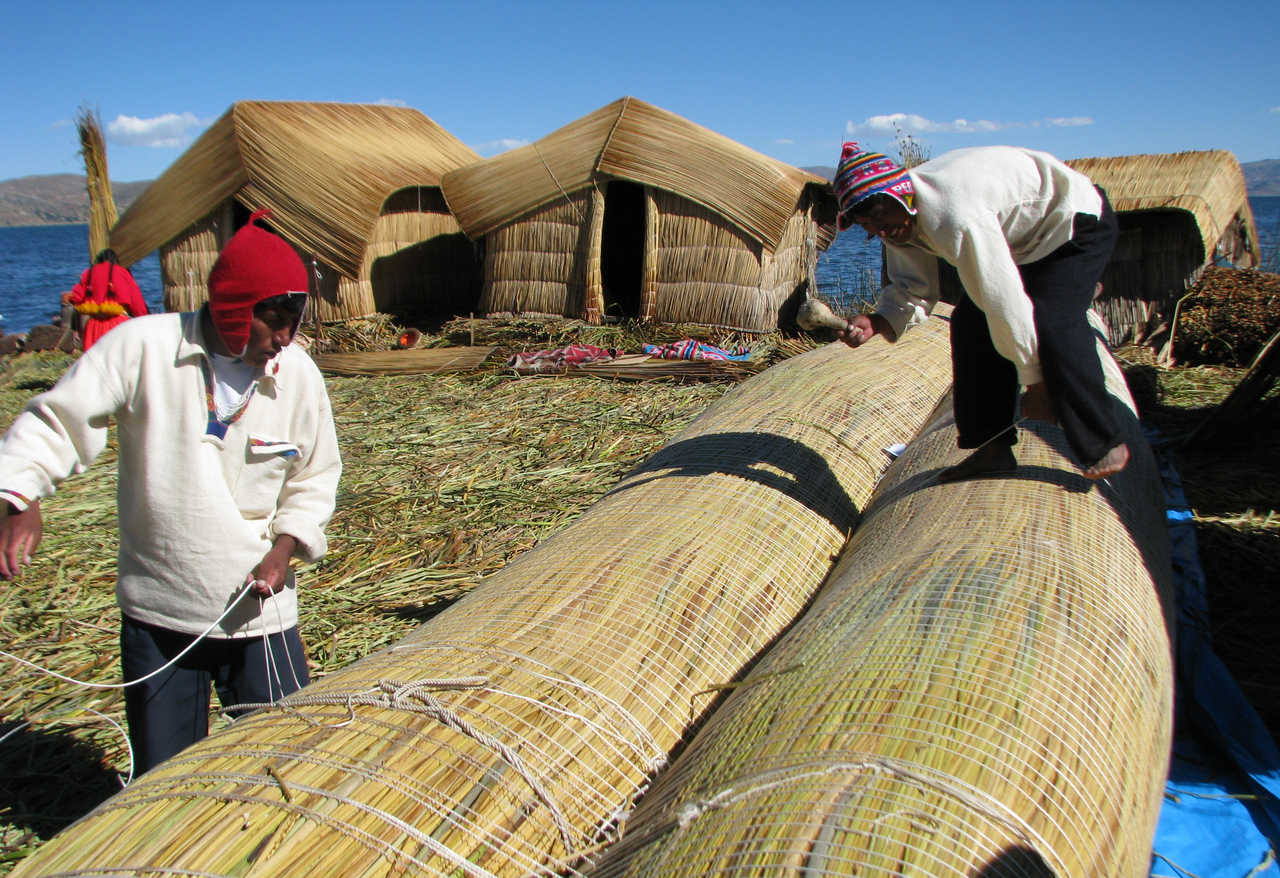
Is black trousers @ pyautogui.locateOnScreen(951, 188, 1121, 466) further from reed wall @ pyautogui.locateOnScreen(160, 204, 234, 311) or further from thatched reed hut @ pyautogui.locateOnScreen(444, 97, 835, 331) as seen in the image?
reed wall @ pyautogui.locateOnScreen(160, 204, 234, 311)

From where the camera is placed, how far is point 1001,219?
95.7 inches

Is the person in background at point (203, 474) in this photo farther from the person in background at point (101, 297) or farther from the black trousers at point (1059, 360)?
the person in background at point (101, 297)

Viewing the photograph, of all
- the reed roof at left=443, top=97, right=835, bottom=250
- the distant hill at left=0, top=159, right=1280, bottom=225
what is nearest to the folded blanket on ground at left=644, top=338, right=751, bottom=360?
the reed roof at left=443, top=97, right=835, bottom=250

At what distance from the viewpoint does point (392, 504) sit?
4.50 metres

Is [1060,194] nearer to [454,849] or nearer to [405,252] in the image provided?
[454,849]

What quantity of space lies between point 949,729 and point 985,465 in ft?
4.33

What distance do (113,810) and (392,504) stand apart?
10.2ft

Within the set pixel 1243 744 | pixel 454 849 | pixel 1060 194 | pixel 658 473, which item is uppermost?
pixel 1060 194

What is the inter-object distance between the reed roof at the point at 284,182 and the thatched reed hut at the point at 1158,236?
7.25 meters

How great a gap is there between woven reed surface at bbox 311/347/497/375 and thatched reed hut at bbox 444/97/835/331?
158cm

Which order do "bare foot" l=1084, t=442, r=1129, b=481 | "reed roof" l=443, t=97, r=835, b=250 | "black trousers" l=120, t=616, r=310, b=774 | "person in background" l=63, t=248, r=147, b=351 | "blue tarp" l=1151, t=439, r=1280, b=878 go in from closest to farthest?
"black trousers" l=120, t=616, r=310, b=774 < "blue tarp" l=1151, t=439, r=1280, b=878 < "bare foot" l=1084, t=442, r=1129, b=481 < "person in background" l=63, t=248, r=147, b=351 < "reed roof" l=443, t=97, r=835, b=250

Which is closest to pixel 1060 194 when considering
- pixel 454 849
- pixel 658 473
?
pixel 658 473

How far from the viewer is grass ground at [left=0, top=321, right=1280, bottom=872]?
2645 mm

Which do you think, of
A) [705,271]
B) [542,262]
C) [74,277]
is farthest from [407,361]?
[74,277]
